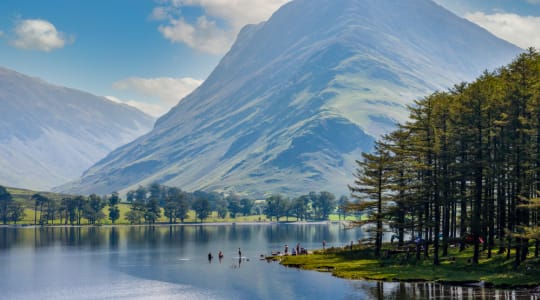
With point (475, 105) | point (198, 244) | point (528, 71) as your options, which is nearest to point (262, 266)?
point (475, 105)

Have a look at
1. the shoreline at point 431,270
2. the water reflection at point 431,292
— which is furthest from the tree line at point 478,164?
the water reflection at point 431,292

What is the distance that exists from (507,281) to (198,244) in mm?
125667

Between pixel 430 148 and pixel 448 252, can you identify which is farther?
pixel 448 252

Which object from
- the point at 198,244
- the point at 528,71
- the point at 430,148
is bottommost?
the point at 198,244

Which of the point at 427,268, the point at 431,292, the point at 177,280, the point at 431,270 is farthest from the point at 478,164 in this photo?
the point at 177,280

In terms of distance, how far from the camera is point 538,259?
90750 millimetres

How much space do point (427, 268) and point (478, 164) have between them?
17374 millimetres

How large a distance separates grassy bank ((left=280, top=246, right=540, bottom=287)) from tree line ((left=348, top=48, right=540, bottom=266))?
6.61 ft

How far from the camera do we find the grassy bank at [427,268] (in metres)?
87.0

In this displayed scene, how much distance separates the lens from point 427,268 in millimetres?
102250

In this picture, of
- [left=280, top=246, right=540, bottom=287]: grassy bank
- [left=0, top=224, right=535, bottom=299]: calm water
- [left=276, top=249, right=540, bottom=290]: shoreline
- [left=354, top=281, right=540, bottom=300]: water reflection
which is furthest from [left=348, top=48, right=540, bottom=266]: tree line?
[left=0, top=224, right=535, bottom=299]: calm water

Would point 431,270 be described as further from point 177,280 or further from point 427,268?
point 177,280

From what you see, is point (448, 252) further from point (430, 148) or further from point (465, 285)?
point (465, 285)

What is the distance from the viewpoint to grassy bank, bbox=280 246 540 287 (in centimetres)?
8700
